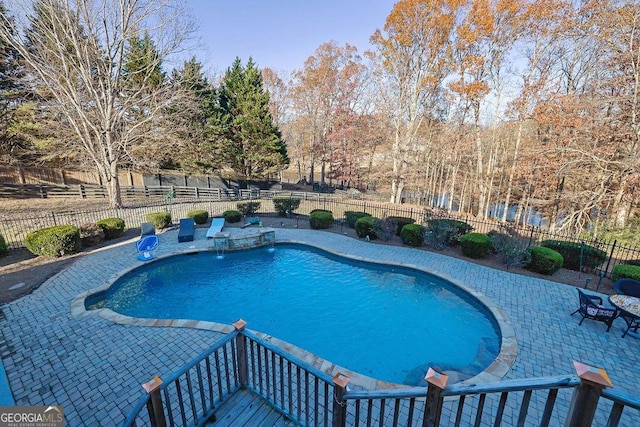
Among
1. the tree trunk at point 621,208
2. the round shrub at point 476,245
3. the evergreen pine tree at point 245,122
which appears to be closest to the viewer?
the round shrub at point 476,245

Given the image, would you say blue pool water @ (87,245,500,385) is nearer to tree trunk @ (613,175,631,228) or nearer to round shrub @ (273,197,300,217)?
round shrub @ (273,197,300,217)

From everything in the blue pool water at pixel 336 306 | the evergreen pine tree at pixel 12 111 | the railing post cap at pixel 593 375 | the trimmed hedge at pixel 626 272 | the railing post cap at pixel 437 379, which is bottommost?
the blue pool water at pixel 336 306

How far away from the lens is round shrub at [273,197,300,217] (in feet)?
48.3

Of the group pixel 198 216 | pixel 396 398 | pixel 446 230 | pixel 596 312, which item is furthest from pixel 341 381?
pixel 198 216

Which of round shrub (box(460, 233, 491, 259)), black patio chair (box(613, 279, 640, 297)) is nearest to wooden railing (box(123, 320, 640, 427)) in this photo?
black patio chair (box(613, 279, 640, 297))

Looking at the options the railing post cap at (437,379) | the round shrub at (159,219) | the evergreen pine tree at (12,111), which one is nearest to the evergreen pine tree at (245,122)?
the round shrub at (159,219)

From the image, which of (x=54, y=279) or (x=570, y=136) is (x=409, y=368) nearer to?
(x=54, y=279)

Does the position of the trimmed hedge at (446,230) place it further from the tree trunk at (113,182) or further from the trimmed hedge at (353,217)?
the tree trunk at (113,182)

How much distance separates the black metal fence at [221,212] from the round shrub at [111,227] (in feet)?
3.92

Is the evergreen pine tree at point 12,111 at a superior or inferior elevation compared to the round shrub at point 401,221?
superior

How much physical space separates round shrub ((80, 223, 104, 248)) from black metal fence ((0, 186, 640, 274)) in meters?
1.26

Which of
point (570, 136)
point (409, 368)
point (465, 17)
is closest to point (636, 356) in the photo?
point (409, 368)

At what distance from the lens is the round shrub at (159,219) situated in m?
12.0

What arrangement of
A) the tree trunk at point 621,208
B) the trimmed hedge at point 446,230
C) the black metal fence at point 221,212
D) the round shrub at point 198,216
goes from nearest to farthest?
the black metal fence at point 221,212
the trimmed hedge at point 446,230
the tree trunk at point 621,208
the round shrub at point 198,216
